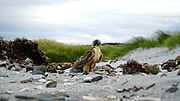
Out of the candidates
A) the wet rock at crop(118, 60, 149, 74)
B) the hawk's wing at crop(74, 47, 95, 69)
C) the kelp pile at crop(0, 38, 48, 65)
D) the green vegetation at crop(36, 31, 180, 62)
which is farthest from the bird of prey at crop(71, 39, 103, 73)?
the green vegetation at crop(36, 31, 180, 62)

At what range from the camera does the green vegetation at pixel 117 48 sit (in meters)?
14.8

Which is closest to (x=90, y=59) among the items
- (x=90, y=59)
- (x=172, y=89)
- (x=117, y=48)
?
(x=90, y=59)

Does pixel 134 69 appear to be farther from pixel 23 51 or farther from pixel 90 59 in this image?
pixel 23 51

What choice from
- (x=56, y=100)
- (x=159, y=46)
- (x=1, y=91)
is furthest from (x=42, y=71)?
(x=159, y=46)

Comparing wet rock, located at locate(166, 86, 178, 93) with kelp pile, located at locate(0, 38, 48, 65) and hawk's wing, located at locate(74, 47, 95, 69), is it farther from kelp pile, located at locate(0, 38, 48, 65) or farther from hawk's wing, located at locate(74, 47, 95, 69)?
kelp pile, located at locate(0, 38, 48, 65)

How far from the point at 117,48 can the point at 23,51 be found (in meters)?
7.20

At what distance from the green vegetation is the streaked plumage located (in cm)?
645

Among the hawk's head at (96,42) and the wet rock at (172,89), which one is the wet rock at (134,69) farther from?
the wet rock at (172,89)

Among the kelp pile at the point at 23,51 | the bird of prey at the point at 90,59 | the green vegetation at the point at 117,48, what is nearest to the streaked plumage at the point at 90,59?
the bird of prey at the point at 90,59

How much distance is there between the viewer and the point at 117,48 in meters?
18.3

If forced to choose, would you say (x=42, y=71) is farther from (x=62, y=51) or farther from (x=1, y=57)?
(x=62, y=51)

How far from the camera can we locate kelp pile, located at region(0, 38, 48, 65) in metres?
11.2

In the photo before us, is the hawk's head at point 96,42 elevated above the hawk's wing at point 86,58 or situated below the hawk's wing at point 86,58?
above

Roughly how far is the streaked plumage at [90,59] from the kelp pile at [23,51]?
3.76 metres
